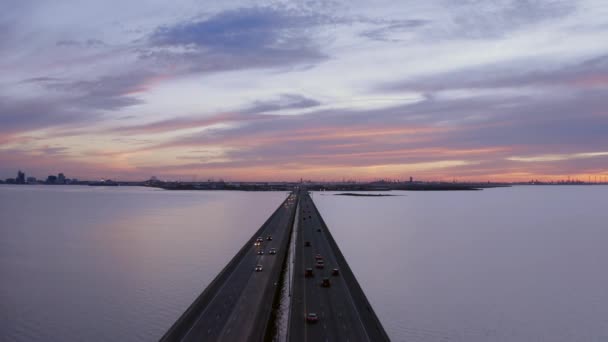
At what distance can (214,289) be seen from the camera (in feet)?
147

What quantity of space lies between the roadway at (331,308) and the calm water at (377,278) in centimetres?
356

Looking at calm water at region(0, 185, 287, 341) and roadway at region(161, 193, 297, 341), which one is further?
calm water at region(0, 185, 287, 341)

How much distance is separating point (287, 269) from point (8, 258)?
44.9 m

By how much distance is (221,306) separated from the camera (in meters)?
38.8

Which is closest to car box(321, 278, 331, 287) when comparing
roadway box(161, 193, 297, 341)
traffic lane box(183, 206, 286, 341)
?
roadway box(161, 193, 297, 341)

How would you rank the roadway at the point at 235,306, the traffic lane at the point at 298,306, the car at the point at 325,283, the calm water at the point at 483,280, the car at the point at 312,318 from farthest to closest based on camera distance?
the car at the point at 325,283
the calm water at the point at 483,280
the car at the point at 312,318
the traffic lane at the point at 298,306
the roadway at the point at 235,306

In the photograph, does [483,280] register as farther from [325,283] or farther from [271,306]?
[271,306]

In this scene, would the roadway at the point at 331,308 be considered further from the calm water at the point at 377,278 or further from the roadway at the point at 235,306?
the calm water at the point at 377,278

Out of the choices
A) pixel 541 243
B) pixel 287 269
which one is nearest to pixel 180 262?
pixel 287 269

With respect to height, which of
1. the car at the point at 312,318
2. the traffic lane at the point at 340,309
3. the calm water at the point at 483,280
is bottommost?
the calm water at the point at 483,280

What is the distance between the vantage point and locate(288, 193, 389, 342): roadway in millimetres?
32656

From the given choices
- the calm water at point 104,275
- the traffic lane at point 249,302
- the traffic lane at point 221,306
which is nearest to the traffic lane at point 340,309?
the traffic lane at point 249,302

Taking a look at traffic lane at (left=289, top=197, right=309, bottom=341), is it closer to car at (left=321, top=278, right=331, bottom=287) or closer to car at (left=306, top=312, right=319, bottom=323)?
car at (left=306, top=312, right=319, bottom=323)

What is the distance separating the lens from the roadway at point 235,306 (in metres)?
32.2
